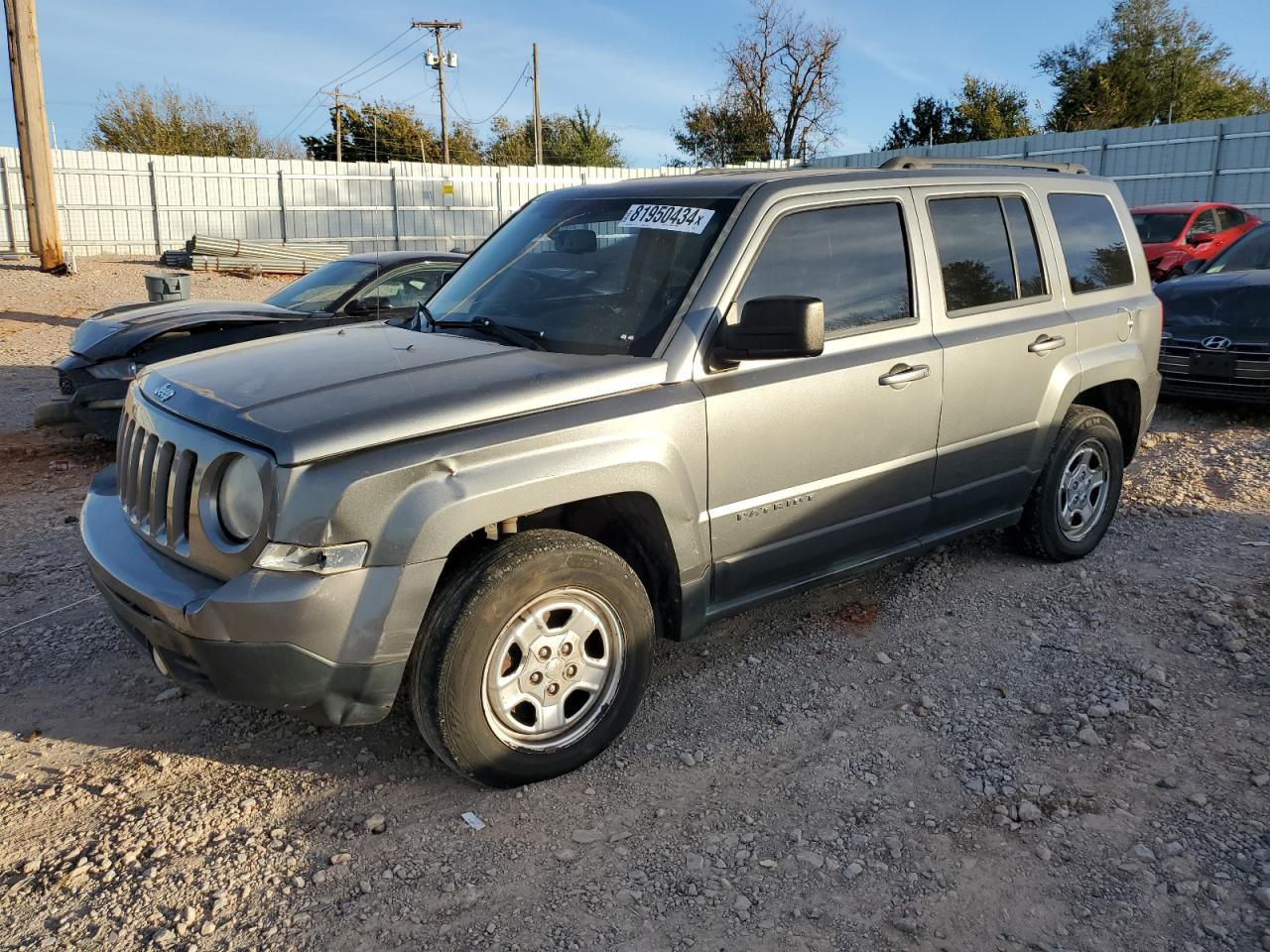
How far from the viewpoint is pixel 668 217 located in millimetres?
3941

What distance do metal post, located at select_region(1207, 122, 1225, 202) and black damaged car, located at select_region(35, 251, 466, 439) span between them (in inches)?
854

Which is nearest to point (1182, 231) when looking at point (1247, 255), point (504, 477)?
point (1247, 255)

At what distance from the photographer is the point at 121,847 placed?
10.0ft

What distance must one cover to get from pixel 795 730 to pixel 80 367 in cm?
593

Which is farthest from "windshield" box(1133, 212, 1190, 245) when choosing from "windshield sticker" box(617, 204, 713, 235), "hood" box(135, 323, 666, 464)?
"hood" box(135, 323, 666, 464)

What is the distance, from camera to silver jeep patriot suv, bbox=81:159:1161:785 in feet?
9.64

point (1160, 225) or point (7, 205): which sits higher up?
point (7, 205)

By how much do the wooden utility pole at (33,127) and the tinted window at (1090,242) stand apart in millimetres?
18039

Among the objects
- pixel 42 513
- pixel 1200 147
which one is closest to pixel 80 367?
pixel 42 513

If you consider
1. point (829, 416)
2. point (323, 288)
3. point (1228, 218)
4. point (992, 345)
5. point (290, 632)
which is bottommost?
point (290, 632)

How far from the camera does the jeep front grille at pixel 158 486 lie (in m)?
3.13

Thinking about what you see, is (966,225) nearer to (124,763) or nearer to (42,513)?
(124,763)

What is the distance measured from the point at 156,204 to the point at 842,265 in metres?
23.4

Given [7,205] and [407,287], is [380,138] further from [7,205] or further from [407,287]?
[407,287]
